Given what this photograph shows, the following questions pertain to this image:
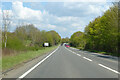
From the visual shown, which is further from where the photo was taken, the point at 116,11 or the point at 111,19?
the point at 111,19

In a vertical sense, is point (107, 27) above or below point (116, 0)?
below

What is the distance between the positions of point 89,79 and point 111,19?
93.2 feet

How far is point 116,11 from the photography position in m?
30.3

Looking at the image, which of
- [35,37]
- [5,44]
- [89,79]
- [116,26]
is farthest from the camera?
[35,37]

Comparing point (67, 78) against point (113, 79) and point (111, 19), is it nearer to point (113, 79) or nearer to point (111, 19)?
point (113, 79)

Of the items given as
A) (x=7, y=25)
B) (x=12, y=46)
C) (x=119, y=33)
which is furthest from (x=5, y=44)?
(x=119, y=33)

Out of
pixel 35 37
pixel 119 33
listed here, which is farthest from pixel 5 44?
pixel 35 37

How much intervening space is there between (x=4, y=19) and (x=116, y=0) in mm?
20611

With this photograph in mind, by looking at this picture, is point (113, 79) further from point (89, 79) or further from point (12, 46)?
point (12, 46)

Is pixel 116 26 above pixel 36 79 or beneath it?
above

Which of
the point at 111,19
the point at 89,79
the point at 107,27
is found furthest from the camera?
the point at 107,27

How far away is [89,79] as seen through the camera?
22.5ft

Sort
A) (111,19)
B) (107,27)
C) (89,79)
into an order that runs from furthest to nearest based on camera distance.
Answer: (107,27), (111,19), (89,79)

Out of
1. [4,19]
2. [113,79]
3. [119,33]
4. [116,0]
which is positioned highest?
[116,0]
